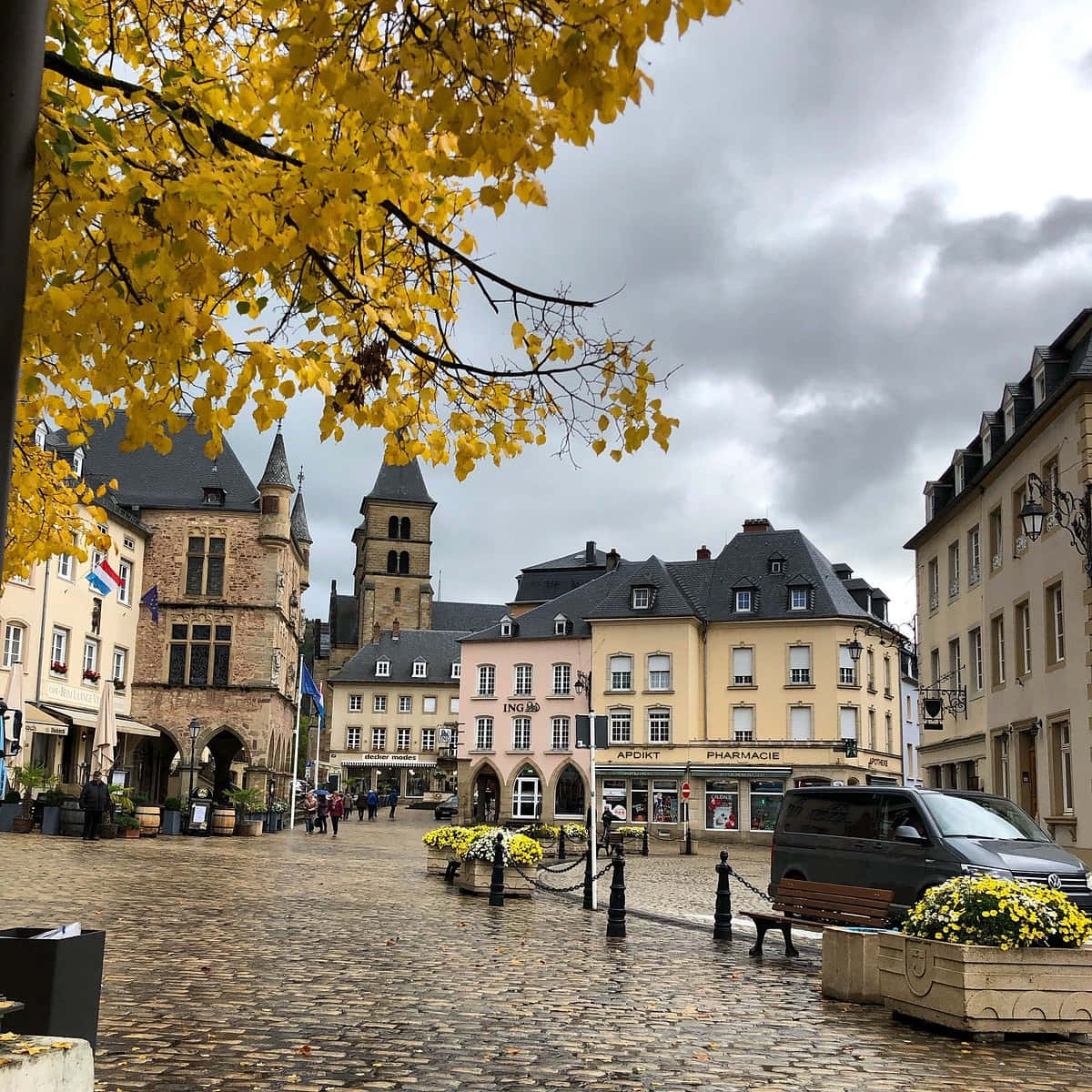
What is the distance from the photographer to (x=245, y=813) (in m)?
38.8

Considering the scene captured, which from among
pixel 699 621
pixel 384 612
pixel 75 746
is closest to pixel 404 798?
pixel 384 612

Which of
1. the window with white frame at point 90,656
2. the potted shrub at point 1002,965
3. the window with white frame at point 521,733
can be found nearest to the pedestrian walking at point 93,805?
the window with white frame at point 90,656

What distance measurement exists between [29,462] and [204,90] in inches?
143

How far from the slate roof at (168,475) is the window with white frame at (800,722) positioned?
2435 cm

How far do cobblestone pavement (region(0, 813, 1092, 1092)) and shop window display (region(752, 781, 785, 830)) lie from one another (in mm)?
37935

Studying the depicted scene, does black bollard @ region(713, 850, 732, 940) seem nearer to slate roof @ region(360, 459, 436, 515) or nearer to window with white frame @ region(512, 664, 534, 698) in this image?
window with white frame @ region(512, 664, 534, 698)

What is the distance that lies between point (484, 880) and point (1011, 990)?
36.6 feet

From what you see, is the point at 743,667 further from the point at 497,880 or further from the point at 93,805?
the point at 497,880

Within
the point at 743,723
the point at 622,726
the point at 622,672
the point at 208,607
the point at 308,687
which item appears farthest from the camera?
the point at 622,672

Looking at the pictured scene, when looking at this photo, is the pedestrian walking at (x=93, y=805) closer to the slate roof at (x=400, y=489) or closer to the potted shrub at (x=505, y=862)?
the potted shrub at (x=505, y=862)

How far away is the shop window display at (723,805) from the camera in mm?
53625

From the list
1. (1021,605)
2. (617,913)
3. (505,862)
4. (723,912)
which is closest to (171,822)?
(505,862)

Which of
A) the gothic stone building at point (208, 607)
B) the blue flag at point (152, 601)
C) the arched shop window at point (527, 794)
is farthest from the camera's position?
the arched shop window at point (527, 794)

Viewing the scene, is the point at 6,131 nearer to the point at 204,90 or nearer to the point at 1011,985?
the point at 204,90
